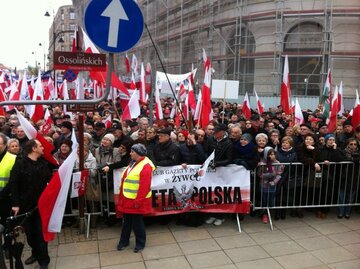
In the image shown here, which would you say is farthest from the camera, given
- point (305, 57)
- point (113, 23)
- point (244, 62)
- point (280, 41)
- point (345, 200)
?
point (244, 62)

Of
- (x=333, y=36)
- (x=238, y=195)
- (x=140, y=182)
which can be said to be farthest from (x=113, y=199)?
(x=333, y=36)

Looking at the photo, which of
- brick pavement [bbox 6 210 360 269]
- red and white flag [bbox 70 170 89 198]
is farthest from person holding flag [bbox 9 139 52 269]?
red and white flag [bbox 70 170 89 198]

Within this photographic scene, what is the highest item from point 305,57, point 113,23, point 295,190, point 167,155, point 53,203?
point 305,57

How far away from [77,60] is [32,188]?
5.48 ft

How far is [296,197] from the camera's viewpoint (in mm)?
6438

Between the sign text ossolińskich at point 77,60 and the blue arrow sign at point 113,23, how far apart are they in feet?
6.05

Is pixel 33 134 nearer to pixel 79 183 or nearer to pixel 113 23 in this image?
pixel 79 183

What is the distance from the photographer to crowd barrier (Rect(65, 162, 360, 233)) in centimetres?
590

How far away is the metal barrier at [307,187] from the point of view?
6.11m

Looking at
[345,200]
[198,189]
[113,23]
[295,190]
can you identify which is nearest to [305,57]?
[345,200]

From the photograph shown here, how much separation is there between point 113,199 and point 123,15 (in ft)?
11.4

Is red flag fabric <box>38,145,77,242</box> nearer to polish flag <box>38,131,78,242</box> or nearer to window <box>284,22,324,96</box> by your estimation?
polish flag <box>38,131,78,242</box>

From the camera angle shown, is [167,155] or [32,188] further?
[167,155]

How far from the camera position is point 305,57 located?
798 inches
